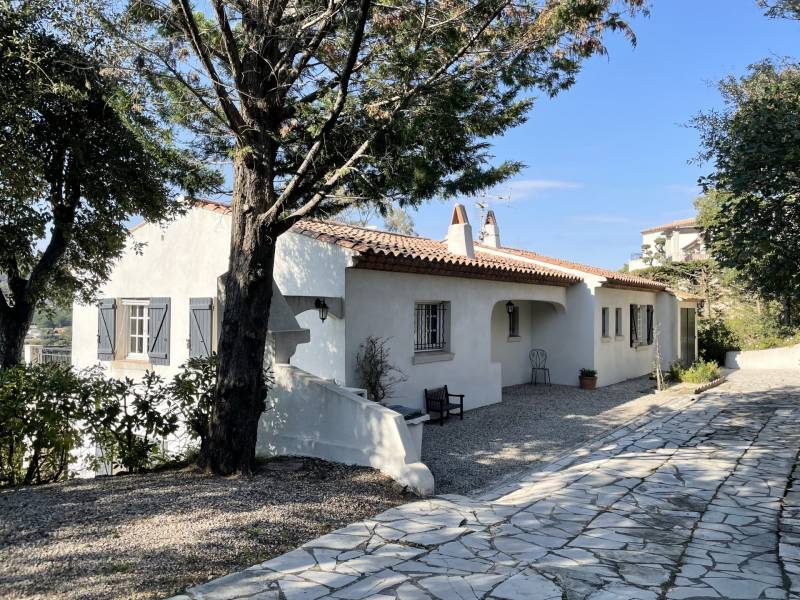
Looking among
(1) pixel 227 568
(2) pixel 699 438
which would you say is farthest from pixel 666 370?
(1) pixel 227 568

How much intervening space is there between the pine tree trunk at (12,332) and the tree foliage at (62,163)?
0.01 meters

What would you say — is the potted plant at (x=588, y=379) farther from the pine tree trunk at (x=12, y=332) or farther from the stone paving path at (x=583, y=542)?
the pine tree trunk at (x=12, y=332)

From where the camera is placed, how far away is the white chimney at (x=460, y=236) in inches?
552

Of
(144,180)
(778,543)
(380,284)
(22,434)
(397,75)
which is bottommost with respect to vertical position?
(778,543)

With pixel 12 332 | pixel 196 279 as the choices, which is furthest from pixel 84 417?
pixel 196 279

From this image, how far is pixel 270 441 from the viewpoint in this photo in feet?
26.0

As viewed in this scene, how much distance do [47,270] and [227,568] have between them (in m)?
6.09

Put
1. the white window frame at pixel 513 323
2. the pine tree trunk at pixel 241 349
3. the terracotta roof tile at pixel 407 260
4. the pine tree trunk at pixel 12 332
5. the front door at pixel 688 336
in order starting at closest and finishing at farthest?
the pine tree trunk at pixel 241 349, the pine tree trunk at pixel 12 332, the terracotta roof tile at pixel 407 260, the white window frame at pixel 513 323, the front door at pixel 688 336

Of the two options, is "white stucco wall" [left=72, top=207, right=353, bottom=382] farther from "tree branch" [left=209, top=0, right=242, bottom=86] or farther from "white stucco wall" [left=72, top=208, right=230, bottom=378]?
"tree branch" [left=209, top=0, right=242, bottom=86]

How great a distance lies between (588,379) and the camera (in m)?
15.9

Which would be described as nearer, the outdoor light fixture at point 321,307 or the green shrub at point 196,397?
the green shrub at point 196,397

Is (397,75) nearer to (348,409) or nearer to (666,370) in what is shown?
(348,409)

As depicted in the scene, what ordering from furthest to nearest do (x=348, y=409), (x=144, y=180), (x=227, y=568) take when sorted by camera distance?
(x=144, y=180), (x=348, y=409), (x=227, y=568)

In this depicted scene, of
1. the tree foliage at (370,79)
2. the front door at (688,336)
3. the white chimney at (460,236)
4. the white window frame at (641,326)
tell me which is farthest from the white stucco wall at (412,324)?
the front door at (688,336)
